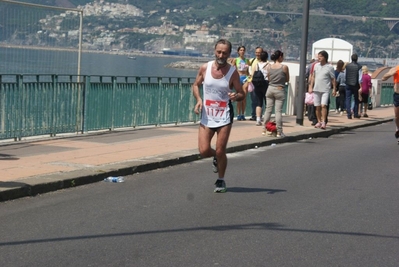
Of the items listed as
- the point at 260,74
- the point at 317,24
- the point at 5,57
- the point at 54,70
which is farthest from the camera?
the point at 317,24

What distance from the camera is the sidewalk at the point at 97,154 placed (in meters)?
10.8

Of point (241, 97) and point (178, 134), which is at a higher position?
→ point (241, 97)

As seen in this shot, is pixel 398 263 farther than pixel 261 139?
No

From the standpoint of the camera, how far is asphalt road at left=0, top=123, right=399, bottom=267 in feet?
24.3

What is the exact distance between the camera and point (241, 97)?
10867 mm

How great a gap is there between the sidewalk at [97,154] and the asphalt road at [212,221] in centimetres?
21

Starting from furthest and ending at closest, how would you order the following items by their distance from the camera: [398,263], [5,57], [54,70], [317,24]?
[317,24], [54,70], [5,57], [398,263]

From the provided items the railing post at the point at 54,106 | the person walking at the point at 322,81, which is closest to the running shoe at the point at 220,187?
the railing post at the point at 54,106

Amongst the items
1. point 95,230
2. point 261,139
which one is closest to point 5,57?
point 261,139

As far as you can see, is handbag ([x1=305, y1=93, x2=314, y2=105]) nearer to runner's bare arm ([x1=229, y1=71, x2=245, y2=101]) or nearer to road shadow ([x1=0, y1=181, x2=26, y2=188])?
runner's bare arm ([x1=229, y1=71, x2=245, y2=101])

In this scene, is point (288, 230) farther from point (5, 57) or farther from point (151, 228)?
point (5, 57)

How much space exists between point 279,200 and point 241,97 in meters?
1.35

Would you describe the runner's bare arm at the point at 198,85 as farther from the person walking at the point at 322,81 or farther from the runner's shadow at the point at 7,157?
the person walking at the point at 322,81

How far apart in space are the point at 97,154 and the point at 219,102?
3467mm
